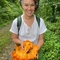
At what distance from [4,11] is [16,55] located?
14155mm

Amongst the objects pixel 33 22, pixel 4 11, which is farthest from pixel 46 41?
pixel 4 11

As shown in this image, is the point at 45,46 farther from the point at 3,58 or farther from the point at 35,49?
the point at 35,49

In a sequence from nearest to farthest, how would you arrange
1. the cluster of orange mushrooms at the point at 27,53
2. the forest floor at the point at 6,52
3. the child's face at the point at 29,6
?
the cluster of orange mushrooms at the point at 27,53 → the child's face at the point at 29,6 → the forest floor at the point at 6,52

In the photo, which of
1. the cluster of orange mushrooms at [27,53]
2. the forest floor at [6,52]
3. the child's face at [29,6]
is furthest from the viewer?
the forest floor at [6,52]

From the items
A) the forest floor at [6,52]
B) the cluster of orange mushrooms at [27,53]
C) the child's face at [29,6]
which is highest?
the child's face at [29,6]

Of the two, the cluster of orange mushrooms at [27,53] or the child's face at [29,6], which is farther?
the child's face at [29,6]

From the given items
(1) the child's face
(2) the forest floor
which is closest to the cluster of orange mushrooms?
(1) the child's face

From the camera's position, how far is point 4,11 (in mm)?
16969

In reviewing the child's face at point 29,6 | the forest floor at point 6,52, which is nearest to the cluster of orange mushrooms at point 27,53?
the child's face at point 29,6

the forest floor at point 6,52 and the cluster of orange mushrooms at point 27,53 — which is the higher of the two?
the cluster of orange mushrooms at point 27,53

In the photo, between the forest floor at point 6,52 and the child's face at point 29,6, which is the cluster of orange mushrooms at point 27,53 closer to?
the child's face at point 29,6

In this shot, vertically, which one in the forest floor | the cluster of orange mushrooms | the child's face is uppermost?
the child's face

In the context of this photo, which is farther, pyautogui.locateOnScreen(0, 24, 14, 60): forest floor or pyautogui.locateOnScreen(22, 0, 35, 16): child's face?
pyautogui.locateOnScreen(0, 24, 14, 60): forest floor

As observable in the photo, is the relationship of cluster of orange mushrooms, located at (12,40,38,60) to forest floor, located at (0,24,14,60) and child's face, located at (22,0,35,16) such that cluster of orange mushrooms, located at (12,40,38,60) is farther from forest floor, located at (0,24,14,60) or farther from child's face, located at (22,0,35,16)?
Answer: forest floor, located at (0,24,14,60)
